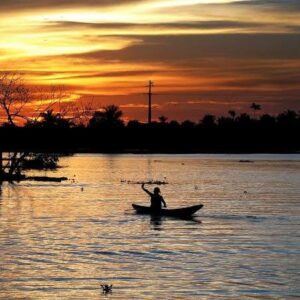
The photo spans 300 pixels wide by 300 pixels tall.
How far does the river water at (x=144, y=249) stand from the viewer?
2803cm

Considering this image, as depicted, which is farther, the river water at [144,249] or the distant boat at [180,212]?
the distant boat at [180,212]

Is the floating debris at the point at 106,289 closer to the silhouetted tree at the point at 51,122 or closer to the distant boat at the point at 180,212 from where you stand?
the distant boat at the point at 180,212

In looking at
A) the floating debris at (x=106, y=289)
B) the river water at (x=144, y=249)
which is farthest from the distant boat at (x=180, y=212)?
the floating debris at (x=106, y=289)

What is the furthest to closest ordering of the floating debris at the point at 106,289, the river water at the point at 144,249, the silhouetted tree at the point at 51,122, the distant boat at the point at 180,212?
the silhouetted tree at the point at 51,122 → the distant boat at the point at 180,212 → the river water at the point at 144,249 → the floating debris at the point at 106,289

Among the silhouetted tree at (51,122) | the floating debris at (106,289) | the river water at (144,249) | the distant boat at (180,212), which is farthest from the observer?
the silhouetted tree at (51,122)

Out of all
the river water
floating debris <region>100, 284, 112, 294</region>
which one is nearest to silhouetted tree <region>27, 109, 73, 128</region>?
the river water

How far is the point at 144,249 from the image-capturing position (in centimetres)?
3700

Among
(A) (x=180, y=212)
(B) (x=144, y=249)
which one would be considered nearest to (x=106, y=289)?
(B) (x=144, y=249)

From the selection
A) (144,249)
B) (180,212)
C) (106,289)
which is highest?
(180,212)

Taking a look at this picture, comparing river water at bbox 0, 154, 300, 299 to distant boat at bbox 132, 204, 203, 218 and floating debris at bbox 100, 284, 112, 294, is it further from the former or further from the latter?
distant boat at bbox 132, 204, 203, 218

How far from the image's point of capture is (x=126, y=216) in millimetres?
51844

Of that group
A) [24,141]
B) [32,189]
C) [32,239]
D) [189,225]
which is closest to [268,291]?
[32,239]

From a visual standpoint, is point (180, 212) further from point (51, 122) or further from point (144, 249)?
point (51, 122)

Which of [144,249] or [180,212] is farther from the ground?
[180,212]
